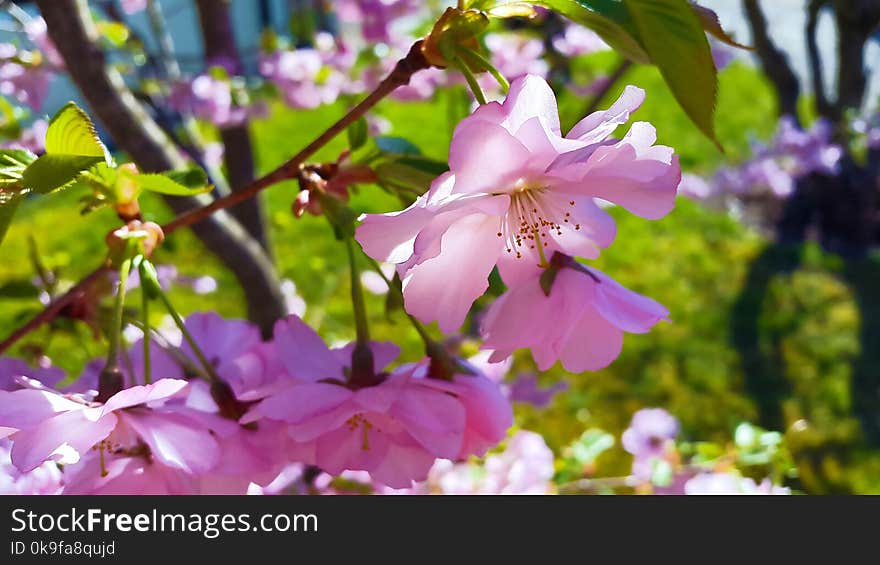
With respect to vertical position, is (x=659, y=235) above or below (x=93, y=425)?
above

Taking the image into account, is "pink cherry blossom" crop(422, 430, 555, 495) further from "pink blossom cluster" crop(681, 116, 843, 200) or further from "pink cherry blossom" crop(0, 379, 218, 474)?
"pink blossom cluster" crop(681, 116, 843, 200)

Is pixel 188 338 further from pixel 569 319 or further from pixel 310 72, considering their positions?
pixel 310 72

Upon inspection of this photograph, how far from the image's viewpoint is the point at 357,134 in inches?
26.2

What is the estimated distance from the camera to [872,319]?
9.95ft

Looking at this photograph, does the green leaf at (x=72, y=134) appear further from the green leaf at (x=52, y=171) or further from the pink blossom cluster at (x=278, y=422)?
the pink blossom cluster at (x=278, y=422)

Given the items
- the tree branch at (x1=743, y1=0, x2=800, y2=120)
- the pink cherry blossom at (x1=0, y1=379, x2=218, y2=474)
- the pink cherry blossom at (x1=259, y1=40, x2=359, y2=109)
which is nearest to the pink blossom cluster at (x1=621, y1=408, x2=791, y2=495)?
the pink cherry blossom at (x1=0, y1=379, x2=218, y2=474)

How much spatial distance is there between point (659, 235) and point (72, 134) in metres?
3.47

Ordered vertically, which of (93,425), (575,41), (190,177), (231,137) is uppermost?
(575,41)

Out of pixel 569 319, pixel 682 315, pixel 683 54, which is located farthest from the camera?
pixel 682 315

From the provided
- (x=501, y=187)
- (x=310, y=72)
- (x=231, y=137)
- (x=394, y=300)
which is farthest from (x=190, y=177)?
(x=310, y=72)

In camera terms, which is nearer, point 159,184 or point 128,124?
point 159,184

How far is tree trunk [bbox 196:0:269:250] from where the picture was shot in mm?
1513

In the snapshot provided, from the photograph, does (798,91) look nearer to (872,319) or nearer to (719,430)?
(872,319)

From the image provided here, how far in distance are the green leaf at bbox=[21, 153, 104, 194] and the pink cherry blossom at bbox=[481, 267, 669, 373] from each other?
0.27 meters
